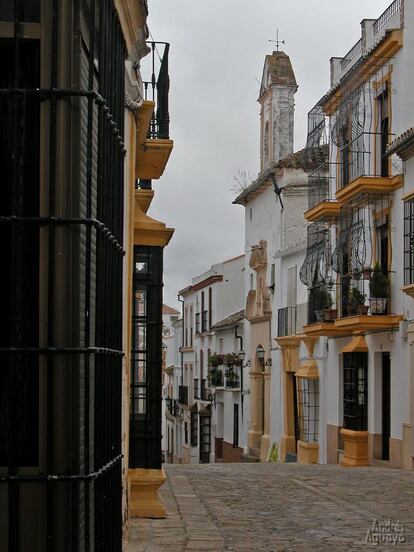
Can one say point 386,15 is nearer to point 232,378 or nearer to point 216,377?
point 232,378

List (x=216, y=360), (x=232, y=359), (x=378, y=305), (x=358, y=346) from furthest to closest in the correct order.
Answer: (x=216, y=360) < (x=232, y=359) < (x=358, y=346) < (x=378, y=305)

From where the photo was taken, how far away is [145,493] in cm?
983

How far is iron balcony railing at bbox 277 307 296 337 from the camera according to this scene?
1139 inches

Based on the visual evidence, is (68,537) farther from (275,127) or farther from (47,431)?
(275,127)

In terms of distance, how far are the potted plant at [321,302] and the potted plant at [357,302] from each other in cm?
217

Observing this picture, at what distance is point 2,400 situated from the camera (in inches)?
172

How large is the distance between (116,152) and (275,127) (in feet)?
94.2

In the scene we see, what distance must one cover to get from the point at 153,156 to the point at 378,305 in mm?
11733

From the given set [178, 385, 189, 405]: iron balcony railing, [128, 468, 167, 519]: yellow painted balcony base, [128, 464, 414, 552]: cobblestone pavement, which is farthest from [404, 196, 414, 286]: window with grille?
A: [178, 385, 189, 405]: iron balcony railing

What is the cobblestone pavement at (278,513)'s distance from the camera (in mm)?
8805

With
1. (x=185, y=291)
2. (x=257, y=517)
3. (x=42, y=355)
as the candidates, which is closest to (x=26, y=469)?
(x=42, y=355)

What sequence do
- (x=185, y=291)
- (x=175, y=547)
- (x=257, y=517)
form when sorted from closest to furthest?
(x=175, y=547)
(x=257, y=517)
(x=185, y=291)

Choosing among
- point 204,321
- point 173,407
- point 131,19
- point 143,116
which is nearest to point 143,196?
point 143,116

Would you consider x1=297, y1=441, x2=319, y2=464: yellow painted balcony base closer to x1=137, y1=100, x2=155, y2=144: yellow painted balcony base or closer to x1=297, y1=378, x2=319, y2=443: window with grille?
x1=297, y1=378, x2=319, y2=443: window with grille
